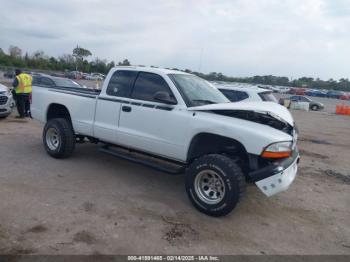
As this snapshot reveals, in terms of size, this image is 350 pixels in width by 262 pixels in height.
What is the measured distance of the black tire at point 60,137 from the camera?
646cm

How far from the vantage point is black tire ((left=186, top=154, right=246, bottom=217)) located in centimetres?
433

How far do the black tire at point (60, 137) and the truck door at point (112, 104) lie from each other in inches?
28.3

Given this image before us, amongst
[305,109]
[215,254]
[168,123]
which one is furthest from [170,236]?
[305,109]

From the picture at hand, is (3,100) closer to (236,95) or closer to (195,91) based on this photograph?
(236,95)

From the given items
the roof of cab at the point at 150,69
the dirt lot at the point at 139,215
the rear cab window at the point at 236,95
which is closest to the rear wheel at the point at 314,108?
the rear cab window at the point at 236,95

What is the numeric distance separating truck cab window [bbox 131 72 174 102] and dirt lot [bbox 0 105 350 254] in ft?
4.82

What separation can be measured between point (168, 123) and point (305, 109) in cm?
2719

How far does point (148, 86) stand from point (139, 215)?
6.97ft

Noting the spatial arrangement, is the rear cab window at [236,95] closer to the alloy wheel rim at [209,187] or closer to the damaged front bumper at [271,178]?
the alloy wheel rim at [209,187]

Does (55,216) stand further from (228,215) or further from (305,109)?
(305,109)

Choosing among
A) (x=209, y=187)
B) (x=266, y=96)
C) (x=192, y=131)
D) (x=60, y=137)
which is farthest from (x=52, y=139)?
(x=266, y=96)

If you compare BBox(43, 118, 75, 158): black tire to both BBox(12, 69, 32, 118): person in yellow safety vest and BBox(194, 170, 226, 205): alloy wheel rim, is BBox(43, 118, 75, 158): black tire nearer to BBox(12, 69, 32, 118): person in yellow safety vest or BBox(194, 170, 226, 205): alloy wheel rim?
BBox(194, 170, 226, 205): alloy wheel rim

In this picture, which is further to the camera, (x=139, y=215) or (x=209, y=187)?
(x=209, y=187)

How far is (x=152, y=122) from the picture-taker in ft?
17.2
